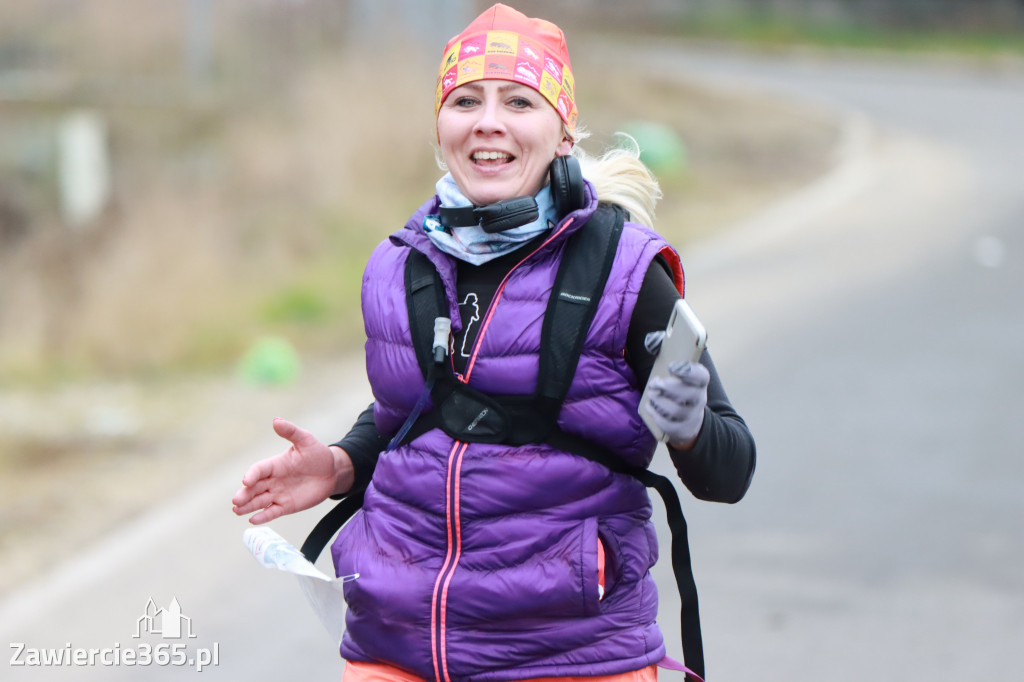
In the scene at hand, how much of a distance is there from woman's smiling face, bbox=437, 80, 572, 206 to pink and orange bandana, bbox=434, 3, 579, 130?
0.02 m

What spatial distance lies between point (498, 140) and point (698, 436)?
61 centimetres

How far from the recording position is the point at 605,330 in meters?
2.23

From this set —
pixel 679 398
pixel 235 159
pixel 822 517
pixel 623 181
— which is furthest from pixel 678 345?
pixel 235 159

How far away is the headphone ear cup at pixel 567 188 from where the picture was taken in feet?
7.64

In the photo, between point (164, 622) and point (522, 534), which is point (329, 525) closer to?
point (522, 534)

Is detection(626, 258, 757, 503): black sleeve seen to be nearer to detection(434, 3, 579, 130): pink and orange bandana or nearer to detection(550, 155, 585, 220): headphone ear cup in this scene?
detection(550, 155, 585, 220): headphone ear cup

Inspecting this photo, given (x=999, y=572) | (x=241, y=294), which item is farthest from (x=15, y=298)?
(x=999, y=572)

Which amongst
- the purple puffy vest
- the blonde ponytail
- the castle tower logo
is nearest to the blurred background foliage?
the castle tower logo

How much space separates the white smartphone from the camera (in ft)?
6.74

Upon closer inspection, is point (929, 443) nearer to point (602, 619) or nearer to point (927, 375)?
point (927, 375)

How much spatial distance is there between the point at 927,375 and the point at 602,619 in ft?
19.9

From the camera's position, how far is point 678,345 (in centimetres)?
209

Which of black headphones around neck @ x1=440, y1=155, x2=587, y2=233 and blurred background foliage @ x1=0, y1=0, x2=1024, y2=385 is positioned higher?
blurred background foliage @ x1=0, y1=0, x2=1024, y2=385

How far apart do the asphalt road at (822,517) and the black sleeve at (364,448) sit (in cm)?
225
